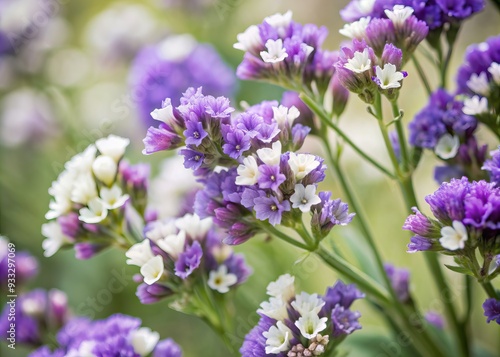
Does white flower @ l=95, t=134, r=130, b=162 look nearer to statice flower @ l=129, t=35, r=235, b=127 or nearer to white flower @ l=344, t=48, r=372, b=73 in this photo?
white flower @ l=344, t=48, r=372, b=73

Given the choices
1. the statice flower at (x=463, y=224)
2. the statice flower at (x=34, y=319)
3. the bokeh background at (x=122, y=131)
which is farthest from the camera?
the bokeh background at (x=122, y=131)

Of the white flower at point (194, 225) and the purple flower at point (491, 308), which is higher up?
the purple flower at point (491, 308)

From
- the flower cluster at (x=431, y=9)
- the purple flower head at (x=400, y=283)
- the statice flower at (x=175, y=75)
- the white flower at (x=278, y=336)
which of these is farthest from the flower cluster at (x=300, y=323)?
the statice flower at (x=175, y=75)

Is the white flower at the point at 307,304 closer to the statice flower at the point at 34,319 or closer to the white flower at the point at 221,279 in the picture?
the white flower at the point at 221,279

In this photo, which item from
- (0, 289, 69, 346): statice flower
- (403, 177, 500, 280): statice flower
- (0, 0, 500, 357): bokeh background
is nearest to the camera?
(403, 177, 500, 280): statice flower

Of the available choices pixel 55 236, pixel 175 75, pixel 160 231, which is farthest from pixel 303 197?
pixel 175 75

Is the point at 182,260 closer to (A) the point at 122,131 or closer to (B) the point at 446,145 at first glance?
(B) the point at 446,145

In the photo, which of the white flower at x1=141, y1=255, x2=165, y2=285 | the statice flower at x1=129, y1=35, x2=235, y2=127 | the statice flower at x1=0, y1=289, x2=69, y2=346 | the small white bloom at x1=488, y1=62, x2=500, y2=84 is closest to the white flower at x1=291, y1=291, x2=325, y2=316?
the white flower at x1=141, y1=255, x2=165, y2=285

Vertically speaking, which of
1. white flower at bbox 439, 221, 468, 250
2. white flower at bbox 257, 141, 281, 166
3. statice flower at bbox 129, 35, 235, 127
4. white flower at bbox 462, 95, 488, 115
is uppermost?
white flower at bbox 462, 95, 488, 115
